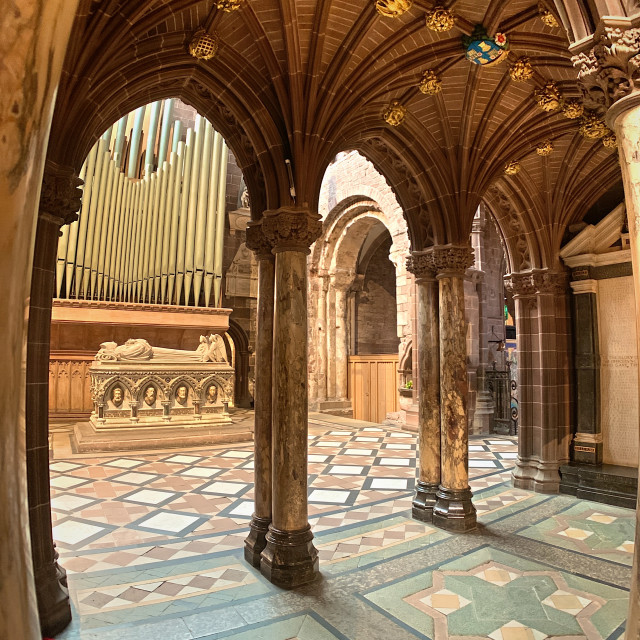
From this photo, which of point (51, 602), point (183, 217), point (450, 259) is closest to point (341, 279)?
point (183, 217)

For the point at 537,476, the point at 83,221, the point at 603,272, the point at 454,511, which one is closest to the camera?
the point at 454,511

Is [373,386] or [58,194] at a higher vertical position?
[58,194]

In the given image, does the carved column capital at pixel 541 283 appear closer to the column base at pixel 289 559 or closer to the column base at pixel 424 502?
the column base at pixel 424 502

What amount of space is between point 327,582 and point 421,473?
1.98 m

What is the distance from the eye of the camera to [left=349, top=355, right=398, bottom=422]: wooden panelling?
14.0 metres

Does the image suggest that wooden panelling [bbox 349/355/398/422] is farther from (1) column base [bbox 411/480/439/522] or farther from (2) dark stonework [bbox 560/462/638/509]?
(1) column base [bbox 411/480/439/522]

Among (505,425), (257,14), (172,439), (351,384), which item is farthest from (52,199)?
(351,384)

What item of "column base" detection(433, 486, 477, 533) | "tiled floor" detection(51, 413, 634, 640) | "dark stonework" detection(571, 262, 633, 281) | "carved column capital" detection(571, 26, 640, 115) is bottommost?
"tiled floor" detection(51, 413, 634, 640)

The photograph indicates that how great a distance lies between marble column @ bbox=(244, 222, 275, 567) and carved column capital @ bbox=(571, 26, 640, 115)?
2.85m

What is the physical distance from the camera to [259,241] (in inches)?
184

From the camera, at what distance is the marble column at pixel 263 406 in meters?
4.27

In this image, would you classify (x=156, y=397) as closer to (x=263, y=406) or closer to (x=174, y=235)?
(x=174, y=235)

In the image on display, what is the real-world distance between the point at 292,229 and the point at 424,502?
11.0 ft

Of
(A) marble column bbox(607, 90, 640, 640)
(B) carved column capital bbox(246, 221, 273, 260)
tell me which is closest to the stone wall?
(B) carved column capital bbox(246, 221, 273, 260)
